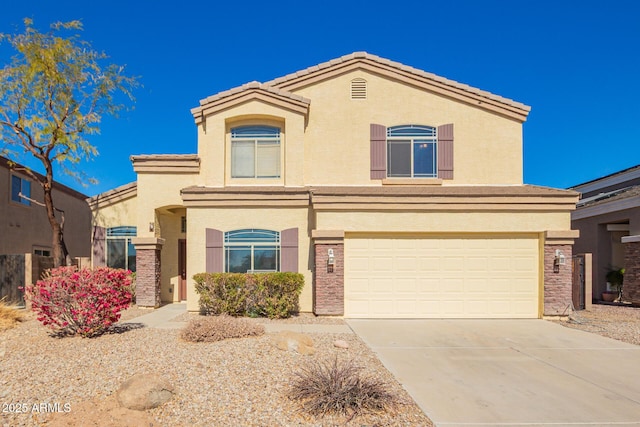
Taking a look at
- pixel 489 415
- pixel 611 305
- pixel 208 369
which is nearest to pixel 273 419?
pixel 208 369

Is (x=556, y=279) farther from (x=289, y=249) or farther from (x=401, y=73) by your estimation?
(x=401, y=73)

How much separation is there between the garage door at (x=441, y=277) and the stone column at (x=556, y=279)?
32cm

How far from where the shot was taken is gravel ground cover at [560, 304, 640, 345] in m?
10.8

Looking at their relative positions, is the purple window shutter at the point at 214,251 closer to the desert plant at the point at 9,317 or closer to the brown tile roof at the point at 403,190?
the brown tile roof at the point at 403,190

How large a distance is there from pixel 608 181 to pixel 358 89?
16266 mm

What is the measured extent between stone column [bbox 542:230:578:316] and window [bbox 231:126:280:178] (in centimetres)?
864

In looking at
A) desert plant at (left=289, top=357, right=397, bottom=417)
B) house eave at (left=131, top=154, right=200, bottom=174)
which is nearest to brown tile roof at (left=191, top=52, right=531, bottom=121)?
house eave at (left=131, top=154, right=200, bottom=174)

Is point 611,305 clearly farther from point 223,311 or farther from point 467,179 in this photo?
point 223,311

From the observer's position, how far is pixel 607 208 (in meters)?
18.3

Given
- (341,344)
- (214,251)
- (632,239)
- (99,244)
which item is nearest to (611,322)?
(632,239)

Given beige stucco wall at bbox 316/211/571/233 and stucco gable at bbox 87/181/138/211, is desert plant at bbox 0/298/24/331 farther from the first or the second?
beige stucco wall at bbox 316/211/571/233

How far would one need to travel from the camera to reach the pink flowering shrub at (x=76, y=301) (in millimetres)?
8938

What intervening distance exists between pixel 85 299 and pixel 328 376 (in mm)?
5865

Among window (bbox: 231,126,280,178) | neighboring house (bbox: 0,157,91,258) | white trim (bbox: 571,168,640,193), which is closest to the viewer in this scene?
window (bbox: 231,126,280,178)
